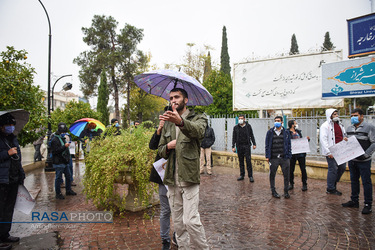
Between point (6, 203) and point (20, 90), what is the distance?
307 centimetres

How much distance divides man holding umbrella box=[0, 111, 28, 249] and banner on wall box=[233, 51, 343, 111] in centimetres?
1195

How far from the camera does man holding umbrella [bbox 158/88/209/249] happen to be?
2746 mm

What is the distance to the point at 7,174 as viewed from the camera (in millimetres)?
3750

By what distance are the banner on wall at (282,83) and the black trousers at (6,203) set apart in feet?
39.5

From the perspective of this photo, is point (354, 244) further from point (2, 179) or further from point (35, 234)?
point (2, 179)

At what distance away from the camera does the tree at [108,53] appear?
3253cm

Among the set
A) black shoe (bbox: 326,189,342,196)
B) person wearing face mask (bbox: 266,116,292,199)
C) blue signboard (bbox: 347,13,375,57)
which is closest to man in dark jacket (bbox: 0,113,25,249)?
person wearing face mask (bbox: 266,116,292,199)

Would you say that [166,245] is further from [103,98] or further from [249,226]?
[103,98]

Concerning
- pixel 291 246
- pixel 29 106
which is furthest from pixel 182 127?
pixel 29 106

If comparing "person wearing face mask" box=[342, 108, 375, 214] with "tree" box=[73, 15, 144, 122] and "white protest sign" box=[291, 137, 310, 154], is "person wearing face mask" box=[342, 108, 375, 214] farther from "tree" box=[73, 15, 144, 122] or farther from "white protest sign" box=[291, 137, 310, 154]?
"tree" box=[73, 15, 144, 122]

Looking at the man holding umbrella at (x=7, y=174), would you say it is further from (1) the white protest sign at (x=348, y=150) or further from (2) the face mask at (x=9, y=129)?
(1) the white protest sign at (x=348, y=150)

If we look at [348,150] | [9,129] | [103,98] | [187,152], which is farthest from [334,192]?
[103,98]

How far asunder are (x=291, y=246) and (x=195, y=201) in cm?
185

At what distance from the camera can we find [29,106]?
20.5 feet
